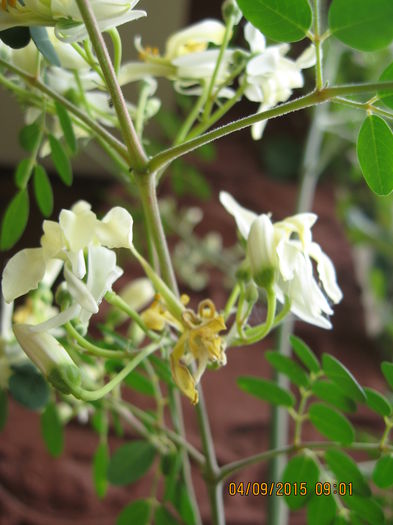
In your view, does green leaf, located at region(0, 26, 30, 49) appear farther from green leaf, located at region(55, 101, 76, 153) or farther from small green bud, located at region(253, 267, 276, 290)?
small green bud, located at region(253, 267, 276, 290)

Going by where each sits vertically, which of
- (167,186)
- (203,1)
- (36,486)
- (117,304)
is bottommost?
(36,486)

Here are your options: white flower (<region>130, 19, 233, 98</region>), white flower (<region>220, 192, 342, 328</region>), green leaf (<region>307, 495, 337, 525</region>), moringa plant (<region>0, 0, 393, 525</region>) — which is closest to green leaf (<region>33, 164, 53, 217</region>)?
moringa plant (<region>0, 0, 393, 525</region>)

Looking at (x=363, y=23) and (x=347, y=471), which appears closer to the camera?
(x=363, y=23)

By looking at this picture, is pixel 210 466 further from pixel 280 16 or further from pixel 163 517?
pixel 280 16

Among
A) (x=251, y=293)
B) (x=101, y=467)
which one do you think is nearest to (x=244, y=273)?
(x=251, y=293)

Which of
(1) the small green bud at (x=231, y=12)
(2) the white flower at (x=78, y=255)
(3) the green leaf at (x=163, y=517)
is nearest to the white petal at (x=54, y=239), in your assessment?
(2) the white flower at (x=78, y=255)

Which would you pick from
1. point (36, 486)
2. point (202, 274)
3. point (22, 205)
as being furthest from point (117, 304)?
point (202, 274)

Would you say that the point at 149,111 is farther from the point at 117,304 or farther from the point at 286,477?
the point at 286,477
